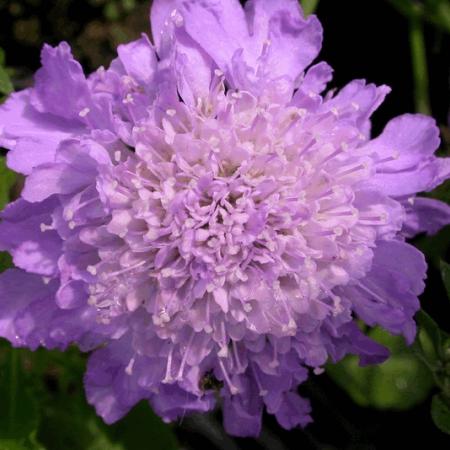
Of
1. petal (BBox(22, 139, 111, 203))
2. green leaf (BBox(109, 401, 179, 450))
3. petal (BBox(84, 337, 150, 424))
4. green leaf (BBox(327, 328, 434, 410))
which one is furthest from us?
green leaf (BBox(327, 328, 434, 410))

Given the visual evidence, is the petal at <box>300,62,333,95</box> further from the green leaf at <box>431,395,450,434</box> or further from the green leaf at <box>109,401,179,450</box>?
the green leaf at <box>109,401,179,450</box>

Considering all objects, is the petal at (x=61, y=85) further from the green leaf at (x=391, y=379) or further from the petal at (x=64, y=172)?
the green leaf at (x=391, y=379)

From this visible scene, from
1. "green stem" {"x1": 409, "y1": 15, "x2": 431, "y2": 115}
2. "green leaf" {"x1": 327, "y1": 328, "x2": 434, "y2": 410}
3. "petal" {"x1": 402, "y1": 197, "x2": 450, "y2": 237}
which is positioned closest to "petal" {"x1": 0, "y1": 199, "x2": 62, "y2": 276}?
"petal" {"x1": 402, "y1": 197, "x2": 450, "y2": 237}

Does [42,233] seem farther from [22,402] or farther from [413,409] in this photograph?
[413,409]

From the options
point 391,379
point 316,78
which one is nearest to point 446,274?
point 316,78

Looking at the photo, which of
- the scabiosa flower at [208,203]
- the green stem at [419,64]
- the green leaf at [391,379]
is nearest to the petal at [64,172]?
the scabiosa flower at [208,203]

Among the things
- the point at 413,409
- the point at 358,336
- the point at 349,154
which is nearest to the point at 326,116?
the point at 349,154
